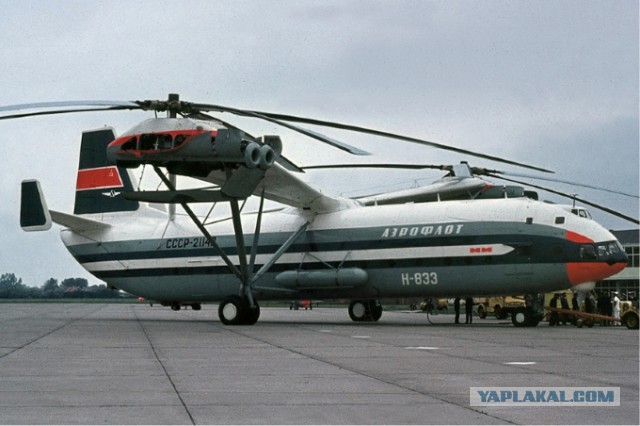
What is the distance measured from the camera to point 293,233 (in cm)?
3231

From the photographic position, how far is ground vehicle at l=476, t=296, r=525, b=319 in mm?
41794

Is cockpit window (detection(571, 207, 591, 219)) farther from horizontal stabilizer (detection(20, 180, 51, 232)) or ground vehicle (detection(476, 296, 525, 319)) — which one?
horizontal stabilizer (detection(20, 180, 51, 232))

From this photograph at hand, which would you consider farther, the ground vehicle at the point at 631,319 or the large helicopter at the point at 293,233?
the ground vehicle at the point at 631,319

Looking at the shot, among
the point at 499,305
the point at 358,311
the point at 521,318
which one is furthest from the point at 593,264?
the point at 499,305

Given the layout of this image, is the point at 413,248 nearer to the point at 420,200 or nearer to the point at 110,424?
the point at 420,200

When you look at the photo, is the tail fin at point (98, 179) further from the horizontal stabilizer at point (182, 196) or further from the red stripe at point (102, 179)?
the horizontal stabilizer at point (182, 196)

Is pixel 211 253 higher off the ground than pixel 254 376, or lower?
higher

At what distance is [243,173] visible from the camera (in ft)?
79.0

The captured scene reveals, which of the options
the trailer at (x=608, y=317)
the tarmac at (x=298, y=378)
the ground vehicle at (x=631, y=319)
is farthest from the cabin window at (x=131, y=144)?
the ground vehicle at (x=631, y=319)

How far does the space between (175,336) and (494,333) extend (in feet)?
30.0

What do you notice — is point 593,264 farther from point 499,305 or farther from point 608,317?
point 499,305

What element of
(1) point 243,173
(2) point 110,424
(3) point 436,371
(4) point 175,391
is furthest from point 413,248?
(2) point 110,424

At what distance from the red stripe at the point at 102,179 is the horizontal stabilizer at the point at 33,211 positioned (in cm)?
606

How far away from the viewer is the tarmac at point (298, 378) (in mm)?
8734
